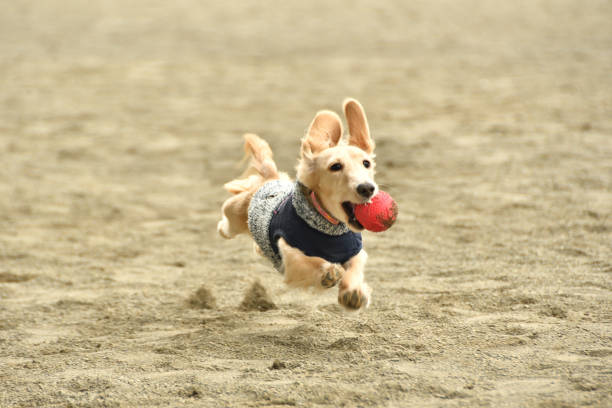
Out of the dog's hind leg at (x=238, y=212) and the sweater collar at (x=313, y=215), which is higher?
the sweater collar at (x=313, y=215)

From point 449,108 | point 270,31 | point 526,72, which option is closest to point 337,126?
point 449,108

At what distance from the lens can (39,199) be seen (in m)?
7.05

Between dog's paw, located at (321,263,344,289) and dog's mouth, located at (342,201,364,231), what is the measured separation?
0.23m

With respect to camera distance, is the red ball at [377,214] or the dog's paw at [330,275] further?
the dog's paw at [330,275]

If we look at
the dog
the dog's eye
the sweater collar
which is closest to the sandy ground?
the dog

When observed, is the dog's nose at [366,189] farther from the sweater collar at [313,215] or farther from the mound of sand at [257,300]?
the mound of sand at [257,300]

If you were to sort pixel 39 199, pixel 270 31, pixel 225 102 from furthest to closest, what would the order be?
pixel 270 31 < pixel 225 102 < pixel 39 199

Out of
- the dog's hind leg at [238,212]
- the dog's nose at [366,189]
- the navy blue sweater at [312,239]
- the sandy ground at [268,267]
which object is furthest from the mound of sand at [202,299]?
the dog's nose at [366,189]

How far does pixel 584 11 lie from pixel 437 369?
15.1 metres

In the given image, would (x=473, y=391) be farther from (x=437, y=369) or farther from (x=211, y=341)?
(x=211, y=341)

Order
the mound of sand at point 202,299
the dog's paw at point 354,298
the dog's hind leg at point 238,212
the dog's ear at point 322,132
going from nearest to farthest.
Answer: the dog's paw at point 354,298
the dog's ear at point 322,132
the dog's hind leg at point 238,212
the mound of sand at point 202,299

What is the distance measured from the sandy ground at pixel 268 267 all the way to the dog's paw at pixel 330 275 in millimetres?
428

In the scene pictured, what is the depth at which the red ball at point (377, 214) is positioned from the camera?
312 centimetres

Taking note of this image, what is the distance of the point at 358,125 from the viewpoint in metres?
3.55
